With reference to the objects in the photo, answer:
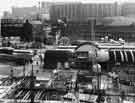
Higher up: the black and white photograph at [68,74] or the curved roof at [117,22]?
the curved roof at [117,22]

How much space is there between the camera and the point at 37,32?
8852 millimetres

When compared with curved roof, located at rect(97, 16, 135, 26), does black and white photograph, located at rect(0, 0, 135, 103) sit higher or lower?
lower

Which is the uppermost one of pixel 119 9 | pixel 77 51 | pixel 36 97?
pixel 119 9

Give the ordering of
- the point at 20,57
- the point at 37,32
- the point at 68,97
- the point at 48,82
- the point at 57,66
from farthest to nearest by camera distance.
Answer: the point at 37,32
the point at 20,57
the point at 57,66
the point at 48,82
the point at 68,97

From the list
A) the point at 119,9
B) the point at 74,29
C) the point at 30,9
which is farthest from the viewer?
the point at 30,9

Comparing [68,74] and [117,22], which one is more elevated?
[117,22]

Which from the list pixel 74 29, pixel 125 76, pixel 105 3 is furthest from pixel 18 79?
pixel 105 3

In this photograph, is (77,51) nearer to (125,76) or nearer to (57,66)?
(57,66)

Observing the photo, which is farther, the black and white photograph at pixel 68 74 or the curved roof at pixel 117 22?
the curved roof at pixel 117 22

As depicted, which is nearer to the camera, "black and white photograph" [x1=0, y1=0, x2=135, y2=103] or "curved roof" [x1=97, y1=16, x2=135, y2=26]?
"black and white photograph" [x1=0, y1=0, x2=135, y2=103]

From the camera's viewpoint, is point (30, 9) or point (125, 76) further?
point (30, 9)

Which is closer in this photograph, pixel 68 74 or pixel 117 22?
pixel 68 74

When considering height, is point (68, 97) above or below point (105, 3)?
below

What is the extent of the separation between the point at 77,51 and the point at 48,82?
1485mm
